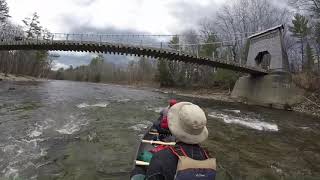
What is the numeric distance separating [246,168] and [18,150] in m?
7.25

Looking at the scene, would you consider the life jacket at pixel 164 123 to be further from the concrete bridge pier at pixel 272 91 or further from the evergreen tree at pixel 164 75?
the evergreen tree at pixel 164 75

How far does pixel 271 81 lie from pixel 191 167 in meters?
34.8

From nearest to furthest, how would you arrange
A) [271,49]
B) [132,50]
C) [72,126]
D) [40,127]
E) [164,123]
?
[164,123]
[40,127]
[72,126]
[271,49]
[132,50]

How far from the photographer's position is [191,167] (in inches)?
132

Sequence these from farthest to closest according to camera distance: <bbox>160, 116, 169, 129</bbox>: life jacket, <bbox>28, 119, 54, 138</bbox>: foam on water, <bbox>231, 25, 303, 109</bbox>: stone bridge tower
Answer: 1. <bbox>231, 25, 303, 109</bbox>: stone bridge tower
2. <bbox>28, 119, 54, 138</bbox>: foam on water
3. <bbox>160, 116, 169, 129</bbox>: life jacket

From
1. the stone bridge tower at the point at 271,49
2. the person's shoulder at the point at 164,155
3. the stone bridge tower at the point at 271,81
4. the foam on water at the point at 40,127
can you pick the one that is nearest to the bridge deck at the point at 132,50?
the stone bridge tower at the point at 271,81

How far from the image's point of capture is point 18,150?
10.9 m

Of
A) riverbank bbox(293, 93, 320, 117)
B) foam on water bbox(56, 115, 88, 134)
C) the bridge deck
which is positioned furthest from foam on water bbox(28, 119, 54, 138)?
the bridge deck

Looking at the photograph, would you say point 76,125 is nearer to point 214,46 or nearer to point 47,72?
point 214,46

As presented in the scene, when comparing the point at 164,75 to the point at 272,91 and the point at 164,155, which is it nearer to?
the point at 272,91

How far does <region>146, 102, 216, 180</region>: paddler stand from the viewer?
338cm

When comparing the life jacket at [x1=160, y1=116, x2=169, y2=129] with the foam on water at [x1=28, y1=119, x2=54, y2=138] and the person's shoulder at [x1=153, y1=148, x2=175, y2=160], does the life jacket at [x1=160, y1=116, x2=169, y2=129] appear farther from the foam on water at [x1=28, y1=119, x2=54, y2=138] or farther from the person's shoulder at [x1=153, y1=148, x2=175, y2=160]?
the foam on water at [x1=28, y1=119, x2=54, y2=138]

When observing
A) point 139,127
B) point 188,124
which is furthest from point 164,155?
point 139,127

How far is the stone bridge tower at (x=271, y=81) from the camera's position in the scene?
33.7 metres
